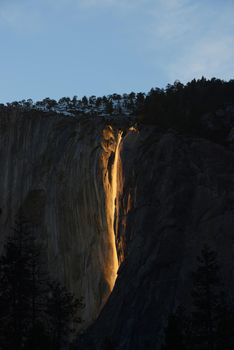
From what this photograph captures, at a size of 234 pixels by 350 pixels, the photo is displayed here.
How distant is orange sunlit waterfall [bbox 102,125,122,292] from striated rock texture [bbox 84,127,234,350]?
1542mm

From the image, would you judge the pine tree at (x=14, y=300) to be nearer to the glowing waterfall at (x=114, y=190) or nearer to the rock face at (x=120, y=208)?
the rock face at (x=120, y=208)

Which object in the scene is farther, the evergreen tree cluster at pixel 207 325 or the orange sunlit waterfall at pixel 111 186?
the orange sunlit waterfall at pixel 111 186

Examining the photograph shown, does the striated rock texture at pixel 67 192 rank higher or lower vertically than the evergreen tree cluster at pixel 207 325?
higher

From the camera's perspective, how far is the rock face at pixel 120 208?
43.6 meters

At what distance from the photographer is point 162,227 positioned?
47688mm

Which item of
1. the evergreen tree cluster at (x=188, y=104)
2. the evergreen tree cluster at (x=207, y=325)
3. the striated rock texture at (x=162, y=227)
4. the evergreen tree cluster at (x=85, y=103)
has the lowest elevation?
the evergreen tree cluster at (x=207, y=325)

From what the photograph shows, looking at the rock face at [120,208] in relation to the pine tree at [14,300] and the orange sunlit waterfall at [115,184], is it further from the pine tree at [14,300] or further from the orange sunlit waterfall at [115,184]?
the pine tree at [14,300]

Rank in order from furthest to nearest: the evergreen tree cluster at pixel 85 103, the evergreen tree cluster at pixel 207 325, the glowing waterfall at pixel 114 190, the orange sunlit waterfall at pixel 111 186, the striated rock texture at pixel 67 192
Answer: the evergreen tree cluster at pixel 85 103 < the striated rock texture at pixel 67 192 < the orange sunlit waterfall at pixel 111 186 < the glowing waterfall at pixel 114 190 < the evergreen tree cluster at pixel 207 325

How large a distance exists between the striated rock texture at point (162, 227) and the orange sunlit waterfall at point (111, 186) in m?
1.54

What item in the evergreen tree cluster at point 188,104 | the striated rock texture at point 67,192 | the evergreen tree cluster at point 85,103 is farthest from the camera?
the evergreen tree cluster at point 85,103

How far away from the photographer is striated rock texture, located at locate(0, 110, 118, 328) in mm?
55566

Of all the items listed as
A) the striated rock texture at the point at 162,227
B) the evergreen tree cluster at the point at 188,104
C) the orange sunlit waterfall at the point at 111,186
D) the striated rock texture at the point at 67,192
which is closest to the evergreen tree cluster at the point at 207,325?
the striated rock texture at the point at 162,227

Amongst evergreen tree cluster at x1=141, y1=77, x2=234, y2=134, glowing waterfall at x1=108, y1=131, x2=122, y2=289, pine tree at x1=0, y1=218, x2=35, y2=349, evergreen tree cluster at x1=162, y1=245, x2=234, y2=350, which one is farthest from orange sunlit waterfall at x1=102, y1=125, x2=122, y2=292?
pine tree at x1=0, y1=218, x2=35, y2=349

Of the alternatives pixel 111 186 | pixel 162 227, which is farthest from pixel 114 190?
pixel 162 227
